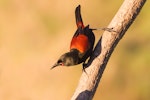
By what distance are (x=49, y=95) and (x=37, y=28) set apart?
3.03ft

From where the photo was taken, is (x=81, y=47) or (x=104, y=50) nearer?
(x=104, y=50)

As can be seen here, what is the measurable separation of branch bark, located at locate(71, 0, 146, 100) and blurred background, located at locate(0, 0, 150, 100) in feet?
9.26

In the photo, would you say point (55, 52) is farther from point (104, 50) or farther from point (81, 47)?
point (104, 50)

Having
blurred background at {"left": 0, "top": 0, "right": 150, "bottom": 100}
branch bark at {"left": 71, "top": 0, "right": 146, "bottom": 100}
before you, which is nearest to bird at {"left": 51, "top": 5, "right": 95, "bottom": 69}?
branch bark at {"left": 71, "top": 0, "right": 146, "bottom": 100}

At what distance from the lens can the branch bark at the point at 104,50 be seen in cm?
159

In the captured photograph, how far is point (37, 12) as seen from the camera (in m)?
5.30

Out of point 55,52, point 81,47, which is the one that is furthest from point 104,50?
point 55,52

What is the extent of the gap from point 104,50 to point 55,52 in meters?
3.25

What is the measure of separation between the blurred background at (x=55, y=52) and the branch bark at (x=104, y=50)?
2.82 m

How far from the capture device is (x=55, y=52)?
4859mm

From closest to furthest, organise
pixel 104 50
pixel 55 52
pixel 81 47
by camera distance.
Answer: pixel 104 50
pixel 81 47
pixel 55 52

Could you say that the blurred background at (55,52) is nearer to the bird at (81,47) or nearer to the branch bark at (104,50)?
the bird at (81,47)

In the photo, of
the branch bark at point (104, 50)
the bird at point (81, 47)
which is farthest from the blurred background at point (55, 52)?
the branch bark at point (104, 50)

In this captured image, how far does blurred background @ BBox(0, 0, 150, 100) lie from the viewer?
14.8 feet
